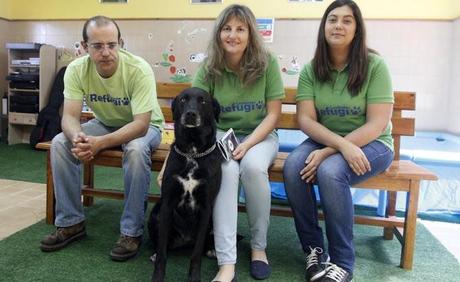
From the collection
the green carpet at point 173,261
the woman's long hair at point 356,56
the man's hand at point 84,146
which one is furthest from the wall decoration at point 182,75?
the woman's long hair at point 356,56

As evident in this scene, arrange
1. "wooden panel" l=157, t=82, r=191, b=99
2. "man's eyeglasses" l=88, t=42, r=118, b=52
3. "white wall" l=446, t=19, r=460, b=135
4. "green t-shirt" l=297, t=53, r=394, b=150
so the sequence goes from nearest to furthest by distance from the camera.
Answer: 1. "green t-shirt" l=297, t=53, r=394, b=150
2. "man's eyeglasses" l=88, t=42, r=118, b=52
3. "wooden panel" l=157, t=82, r=191, b=99
4. "white wall" l=446, t=19, r=460, b=135

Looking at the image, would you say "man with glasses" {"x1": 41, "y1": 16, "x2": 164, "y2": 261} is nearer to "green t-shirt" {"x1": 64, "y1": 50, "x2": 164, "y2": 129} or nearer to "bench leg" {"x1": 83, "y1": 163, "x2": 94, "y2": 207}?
"green t-shirt" {"x1": 64, "y1": 50, "x2": 164, "y2": 129}

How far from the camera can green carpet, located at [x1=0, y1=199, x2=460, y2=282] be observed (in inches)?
62.2

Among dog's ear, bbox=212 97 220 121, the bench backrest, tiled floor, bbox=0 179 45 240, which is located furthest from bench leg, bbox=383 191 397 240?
tiled floor, bbox=0 179 45 240

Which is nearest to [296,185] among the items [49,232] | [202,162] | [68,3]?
[202,162]

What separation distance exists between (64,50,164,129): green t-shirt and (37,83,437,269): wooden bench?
230 mm

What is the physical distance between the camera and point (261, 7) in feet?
14.0

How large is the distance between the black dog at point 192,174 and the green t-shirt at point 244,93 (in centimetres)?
25

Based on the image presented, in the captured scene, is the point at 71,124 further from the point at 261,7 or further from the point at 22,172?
the point at 261,7

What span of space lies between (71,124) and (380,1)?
3483 millimetres

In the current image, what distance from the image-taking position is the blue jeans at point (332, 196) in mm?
1549

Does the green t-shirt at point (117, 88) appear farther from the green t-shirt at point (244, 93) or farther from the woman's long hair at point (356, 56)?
the woman's long hair at point (356, 56)

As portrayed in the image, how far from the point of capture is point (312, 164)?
1.63 metres

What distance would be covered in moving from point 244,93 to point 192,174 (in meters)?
0.52
